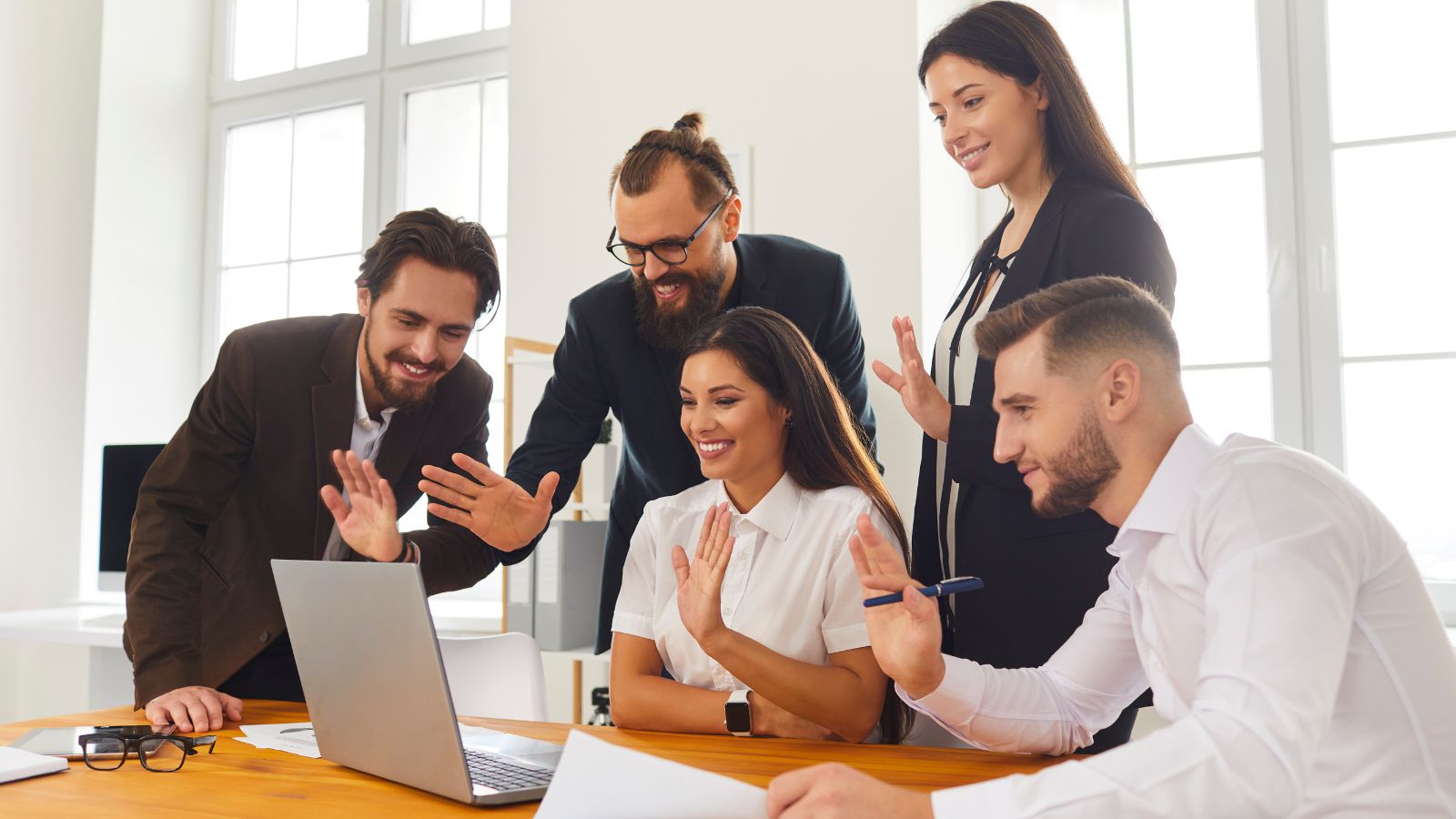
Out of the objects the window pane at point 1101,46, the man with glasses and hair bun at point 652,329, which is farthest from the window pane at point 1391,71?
the man with glasses and hair bun at point 652,329

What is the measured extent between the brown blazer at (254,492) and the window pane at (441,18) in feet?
8.70

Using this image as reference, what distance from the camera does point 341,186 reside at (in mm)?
4695

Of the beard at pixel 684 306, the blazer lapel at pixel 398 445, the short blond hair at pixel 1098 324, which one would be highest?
the beard at pixel 684 306

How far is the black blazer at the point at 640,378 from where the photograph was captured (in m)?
2.10

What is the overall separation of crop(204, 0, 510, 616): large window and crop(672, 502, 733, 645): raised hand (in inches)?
104

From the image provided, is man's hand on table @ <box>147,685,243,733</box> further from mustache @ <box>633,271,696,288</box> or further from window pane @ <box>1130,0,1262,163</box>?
window pane @ <box>1130,0,1262,163</box>

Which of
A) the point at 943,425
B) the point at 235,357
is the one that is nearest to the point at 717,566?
the point at 943,425

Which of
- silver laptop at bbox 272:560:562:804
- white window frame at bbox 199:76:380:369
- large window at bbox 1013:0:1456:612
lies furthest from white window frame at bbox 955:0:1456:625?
white window frame at bbox 199:76:380:369

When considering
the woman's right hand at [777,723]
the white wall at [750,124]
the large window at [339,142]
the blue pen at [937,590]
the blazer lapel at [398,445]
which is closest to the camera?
the blue pen at [937,590]

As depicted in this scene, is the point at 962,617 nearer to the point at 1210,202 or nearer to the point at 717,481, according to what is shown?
the point at 717,481

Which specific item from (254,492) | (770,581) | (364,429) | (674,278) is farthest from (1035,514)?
(254,492)

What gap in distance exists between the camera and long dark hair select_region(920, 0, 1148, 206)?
5.42 ft

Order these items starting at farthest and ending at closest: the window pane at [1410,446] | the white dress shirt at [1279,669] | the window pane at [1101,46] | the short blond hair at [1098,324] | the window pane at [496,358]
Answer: the window pane at [496,358], the window pane at [1101,46], the window pane at [1410,446], the short blond hair at [1098,324], the white dress shirt at [1279,669]

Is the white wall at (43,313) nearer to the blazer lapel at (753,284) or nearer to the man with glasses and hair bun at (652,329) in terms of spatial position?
the man with glasses and hair bun at (652,329)
